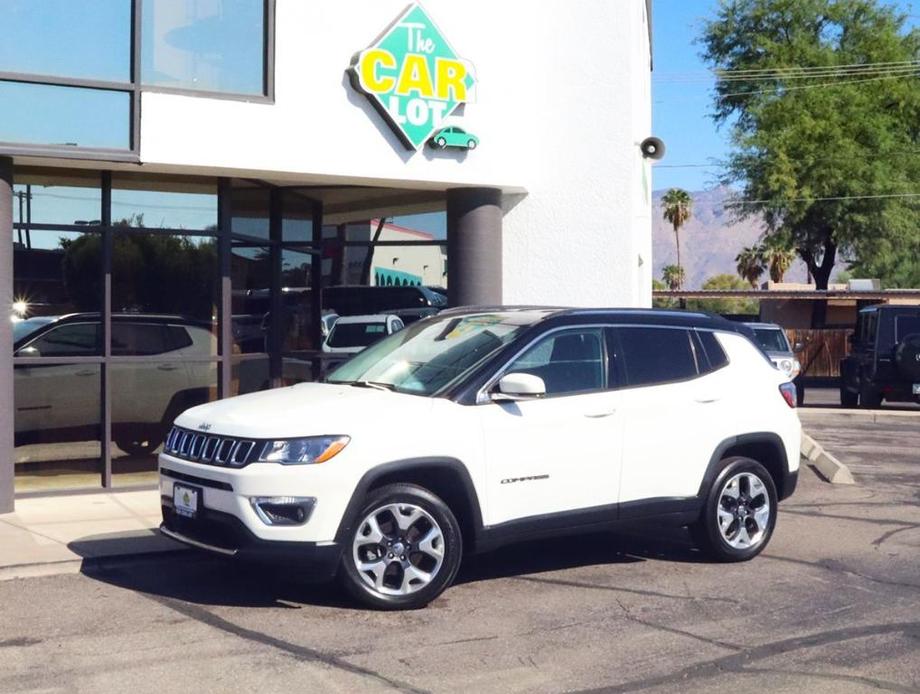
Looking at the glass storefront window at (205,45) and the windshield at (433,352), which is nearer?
the windshield at (433,352)

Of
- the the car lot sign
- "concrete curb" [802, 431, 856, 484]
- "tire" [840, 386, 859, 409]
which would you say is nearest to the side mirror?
the the car lot sign

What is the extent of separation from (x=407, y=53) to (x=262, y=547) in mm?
6698

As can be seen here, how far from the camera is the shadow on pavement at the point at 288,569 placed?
24.5ft

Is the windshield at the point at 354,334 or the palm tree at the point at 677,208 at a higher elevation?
the palm tree at the point at 677,208

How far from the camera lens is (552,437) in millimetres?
7727

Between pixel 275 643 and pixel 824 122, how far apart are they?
36.4 m

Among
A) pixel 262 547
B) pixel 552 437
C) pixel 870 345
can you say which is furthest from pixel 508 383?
pixel 870 345

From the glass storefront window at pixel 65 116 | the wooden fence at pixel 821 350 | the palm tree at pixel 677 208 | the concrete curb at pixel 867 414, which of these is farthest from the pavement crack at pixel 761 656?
the palm tree at pixel 677 208

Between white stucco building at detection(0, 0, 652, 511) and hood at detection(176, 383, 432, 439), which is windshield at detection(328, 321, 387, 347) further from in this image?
hood at detection(176, 383, 432, 439)

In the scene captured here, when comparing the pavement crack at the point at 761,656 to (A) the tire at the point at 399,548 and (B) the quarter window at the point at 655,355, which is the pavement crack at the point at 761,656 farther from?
(B) the quarter window at the point at 655,355

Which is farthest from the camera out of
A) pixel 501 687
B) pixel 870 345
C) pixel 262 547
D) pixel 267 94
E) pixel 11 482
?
pixel 870 345

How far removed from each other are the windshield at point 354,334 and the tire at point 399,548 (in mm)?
6578

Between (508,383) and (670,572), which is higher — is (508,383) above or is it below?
above

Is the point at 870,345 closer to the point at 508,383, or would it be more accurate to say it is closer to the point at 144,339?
the point at 144,339
